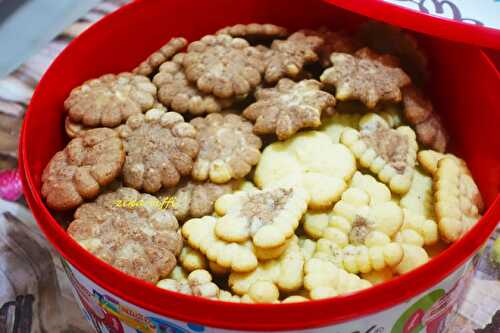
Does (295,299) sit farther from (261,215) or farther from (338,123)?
(338,123)

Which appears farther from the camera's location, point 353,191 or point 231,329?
point 353,191

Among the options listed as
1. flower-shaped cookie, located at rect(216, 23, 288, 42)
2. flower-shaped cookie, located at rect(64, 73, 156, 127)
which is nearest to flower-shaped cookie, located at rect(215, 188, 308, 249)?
flower-shaped cookie, located at rect(64, 73, 156, 127)

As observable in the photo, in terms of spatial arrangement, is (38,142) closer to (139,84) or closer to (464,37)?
(139,84)

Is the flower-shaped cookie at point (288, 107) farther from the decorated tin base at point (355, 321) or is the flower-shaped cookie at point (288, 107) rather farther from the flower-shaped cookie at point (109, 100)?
the decorated tin base at point (355, 321)

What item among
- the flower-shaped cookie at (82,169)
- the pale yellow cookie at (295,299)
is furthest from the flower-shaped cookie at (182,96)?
the pale yellow cookie at (295,299)

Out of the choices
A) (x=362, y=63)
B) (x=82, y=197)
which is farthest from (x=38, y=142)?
(x=362, y=63)
